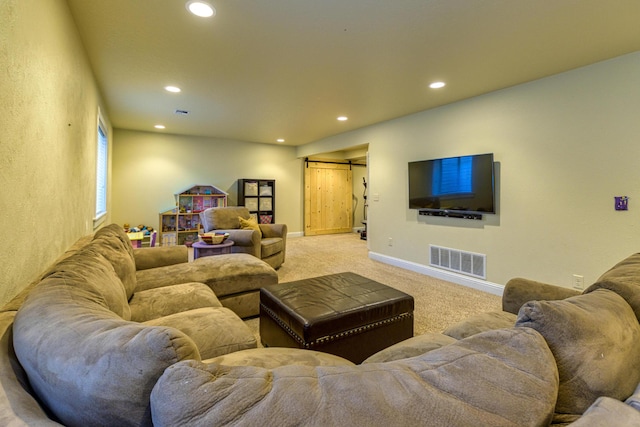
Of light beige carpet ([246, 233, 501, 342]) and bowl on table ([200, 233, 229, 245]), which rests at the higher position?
bowl on table ([200, 233, 229, 245])

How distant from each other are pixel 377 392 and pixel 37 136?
190 cm

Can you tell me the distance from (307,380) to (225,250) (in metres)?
3.23

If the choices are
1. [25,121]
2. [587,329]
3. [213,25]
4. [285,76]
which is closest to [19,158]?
[25,121]

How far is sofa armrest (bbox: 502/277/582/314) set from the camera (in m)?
1.60

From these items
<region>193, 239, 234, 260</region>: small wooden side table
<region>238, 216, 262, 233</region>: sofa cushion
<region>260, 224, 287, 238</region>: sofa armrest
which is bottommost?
<region>193, 239, 234, 260</region>: small wooden side table

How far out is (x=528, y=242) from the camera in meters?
3.12

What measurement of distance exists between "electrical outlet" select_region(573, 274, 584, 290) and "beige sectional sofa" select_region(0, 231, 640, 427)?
246cm

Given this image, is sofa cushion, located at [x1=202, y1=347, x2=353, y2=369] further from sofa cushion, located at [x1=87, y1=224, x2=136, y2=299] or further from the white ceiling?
the white ceiling

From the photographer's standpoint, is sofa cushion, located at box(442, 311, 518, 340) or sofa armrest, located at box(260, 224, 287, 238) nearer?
sofa cushion, located at box(442, 311, 518, 340)

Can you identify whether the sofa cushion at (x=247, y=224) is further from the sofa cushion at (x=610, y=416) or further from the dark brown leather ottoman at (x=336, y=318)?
the sofa cushion at (x=610, y=416)

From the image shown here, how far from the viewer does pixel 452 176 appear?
12.3 feet

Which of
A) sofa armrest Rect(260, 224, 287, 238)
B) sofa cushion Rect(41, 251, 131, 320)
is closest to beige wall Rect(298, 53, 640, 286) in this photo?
sofa armrest Rect(260, 224, 287, 238)

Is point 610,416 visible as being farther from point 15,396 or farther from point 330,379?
point 15,396

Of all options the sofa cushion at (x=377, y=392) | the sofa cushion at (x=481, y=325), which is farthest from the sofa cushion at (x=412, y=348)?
the sofa cushion at (x=377, y=392)
